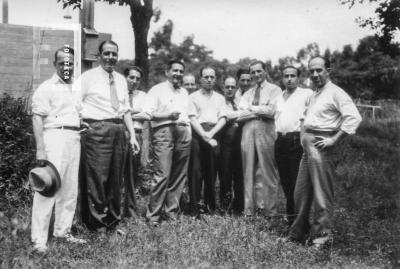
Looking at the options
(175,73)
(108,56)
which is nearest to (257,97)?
(175,73)

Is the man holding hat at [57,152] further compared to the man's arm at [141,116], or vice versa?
the man's arm at [141,116]

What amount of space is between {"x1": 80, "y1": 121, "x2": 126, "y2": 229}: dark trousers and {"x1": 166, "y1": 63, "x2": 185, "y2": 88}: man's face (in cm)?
100

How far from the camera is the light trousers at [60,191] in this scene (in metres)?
4.54

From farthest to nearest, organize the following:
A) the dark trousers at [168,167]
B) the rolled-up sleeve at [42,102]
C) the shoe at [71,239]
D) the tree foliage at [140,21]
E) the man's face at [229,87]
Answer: the tree foliage at [140,21] → the man's face at [229,87] → the dark trousers at [168,167] → the shoe at [71,239] → the rolled-up sleeve at [42,102]

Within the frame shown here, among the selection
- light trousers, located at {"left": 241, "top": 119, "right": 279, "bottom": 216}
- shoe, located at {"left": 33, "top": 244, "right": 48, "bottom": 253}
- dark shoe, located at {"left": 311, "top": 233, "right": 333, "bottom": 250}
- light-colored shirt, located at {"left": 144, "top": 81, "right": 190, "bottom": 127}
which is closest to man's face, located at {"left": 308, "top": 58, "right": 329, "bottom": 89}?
light trousers, located at {"left": 241, "top": 119, "right": 279, "bottom": 216}

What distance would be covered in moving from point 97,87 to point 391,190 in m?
5.17

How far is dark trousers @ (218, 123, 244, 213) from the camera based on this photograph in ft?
20.7

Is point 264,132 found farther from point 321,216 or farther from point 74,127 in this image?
point 74,127

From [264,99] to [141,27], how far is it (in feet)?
12.0

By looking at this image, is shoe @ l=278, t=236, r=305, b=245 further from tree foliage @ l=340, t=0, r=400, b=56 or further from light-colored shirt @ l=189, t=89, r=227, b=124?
tree foliage @ l=340, t=0, r=400, b=56

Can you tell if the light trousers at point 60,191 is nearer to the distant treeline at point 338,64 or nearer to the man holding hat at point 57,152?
the man holding hat at point 57,152

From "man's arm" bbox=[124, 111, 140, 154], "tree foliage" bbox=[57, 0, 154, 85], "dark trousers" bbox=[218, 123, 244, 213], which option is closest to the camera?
"man's arm" bbox=[124, 111, 140, 154]

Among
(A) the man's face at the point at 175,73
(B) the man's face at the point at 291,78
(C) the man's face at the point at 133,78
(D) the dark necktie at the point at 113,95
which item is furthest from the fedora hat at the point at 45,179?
(B) the man's face at the point at 291,78

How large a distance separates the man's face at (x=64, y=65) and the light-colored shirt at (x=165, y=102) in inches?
48.7
